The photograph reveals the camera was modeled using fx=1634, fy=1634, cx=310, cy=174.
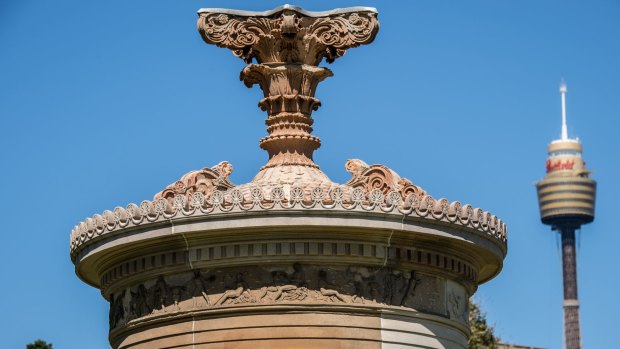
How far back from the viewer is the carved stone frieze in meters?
18.7

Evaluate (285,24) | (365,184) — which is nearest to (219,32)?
(285,24)

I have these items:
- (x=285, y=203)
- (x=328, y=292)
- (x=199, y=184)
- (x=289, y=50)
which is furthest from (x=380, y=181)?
(x=199, y=184)

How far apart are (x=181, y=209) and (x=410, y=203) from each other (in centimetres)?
261

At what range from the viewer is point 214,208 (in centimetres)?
1842

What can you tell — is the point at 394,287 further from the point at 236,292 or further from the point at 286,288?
the point at 236,292

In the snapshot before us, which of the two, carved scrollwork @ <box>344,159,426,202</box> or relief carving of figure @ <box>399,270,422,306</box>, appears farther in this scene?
carved scrollwork @ <box>344,159,426,202</box>

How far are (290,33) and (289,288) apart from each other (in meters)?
3.38

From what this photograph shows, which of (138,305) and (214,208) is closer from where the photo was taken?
(214,208)

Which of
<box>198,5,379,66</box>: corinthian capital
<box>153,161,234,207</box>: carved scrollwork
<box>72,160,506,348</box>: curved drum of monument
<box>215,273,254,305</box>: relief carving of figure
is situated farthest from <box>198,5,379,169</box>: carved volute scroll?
<box>215,273,254,305</box>: relief carving of figure

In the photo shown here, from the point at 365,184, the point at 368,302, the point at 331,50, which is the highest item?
the point at 331,50

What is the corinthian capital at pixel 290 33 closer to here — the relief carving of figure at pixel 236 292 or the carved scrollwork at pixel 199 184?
the carved scrollwork at pixel 199 184

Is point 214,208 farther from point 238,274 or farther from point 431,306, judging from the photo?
point 431,306

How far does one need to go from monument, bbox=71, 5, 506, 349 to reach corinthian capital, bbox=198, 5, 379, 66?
0.01 metres

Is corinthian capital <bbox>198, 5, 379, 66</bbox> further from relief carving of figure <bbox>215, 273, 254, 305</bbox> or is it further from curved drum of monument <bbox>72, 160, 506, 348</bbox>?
relief carving of figure <bbox>215, 273, 254, 305</bbox>
